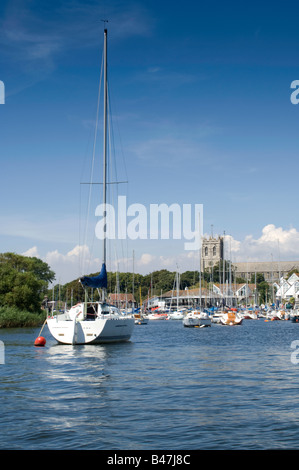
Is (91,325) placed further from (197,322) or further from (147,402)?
(197,322)

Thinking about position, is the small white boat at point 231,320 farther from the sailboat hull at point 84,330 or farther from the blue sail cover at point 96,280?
the sailboat hull at point 84,330

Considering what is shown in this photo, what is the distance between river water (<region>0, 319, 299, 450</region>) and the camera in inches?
597

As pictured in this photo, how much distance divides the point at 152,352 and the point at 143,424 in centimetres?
2449

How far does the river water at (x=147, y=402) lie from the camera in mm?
15172

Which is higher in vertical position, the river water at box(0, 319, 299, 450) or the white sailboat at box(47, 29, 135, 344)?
the white sailboat at box(47, 29, 135, 344)

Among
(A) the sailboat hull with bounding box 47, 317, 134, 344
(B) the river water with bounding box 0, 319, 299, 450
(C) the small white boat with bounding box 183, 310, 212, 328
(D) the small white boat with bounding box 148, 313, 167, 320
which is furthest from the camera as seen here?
(D) the small white boat with bounding box 148, 313, 167, 320

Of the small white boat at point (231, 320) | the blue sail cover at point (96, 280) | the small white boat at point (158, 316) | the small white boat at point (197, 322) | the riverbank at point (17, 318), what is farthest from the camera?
the small white boat at point (158, 316)

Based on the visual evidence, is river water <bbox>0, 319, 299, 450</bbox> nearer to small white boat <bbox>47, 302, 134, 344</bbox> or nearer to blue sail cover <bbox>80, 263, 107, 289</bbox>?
small white boat <bbox>47, 302, 134, 344</bbox>

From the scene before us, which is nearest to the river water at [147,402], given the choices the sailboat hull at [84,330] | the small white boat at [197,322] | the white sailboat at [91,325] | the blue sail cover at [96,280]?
the sailboat hull at [84,330]

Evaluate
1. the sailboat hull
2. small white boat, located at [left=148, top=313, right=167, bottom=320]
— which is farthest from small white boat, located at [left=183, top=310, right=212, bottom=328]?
small white boat, located at [left=148, top=313, right=167, bottom=320]

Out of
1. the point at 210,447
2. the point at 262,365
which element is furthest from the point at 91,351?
the point at 210,447

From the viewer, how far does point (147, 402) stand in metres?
20.6

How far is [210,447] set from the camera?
14344 millimetres
